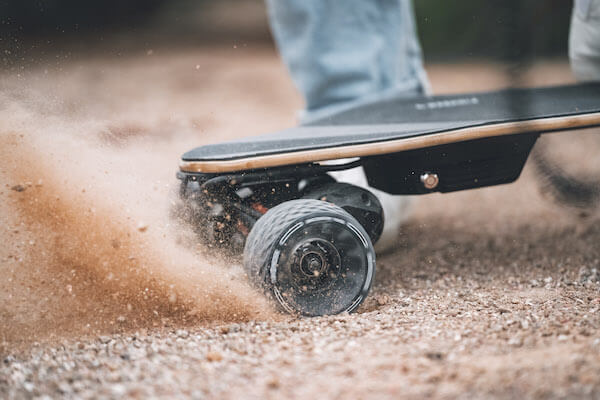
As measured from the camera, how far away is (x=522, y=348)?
1.02m

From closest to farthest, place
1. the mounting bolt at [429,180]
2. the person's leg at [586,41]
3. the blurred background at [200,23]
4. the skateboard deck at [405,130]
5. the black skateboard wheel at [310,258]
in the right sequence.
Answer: the black skateboard wheel at [310,258], the skateboard deck at [405,130], the mounting bolt at [429,180], the person's leg at [586,41], the blurred background at [200,23]

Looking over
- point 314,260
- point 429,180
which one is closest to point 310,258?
point 314,260

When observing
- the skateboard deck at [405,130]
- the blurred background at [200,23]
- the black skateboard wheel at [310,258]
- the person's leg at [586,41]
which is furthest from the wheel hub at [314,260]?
the blurred background at [200,23]

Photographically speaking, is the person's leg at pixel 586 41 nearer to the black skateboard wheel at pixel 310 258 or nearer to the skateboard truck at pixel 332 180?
the skateboard truck at pixel 332 180

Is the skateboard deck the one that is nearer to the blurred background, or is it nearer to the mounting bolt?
the mounting bolt

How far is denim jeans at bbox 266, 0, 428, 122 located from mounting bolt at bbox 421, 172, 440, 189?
0.78 m

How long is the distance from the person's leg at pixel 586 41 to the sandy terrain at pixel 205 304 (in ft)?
0.96

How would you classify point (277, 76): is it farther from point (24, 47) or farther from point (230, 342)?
point (230, 342)

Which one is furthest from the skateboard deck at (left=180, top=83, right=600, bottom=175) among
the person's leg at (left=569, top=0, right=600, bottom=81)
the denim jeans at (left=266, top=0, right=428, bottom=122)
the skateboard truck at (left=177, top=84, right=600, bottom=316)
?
the denim jeans at (left=266, top=0, right=428, bottom=122)

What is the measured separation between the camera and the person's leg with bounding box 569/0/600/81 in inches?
72.4

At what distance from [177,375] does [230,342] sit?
171 mm

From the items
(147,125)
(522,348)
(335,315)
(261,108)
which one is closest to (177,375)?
(335,315)

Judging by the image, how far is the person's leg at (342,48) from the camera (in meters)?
2.27

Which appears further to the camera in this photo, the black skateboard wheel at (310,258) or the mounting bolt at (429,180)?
the mounting bolt at (429,180)
